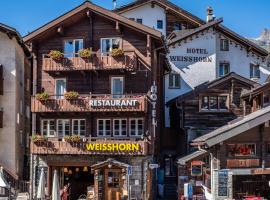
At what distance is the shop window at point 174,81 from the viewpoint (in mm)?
45156

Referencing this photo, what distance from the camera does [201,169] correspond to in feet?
113

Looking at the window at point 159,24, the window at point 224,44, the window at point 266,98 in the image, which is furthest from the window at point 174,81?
the window at point 266,98

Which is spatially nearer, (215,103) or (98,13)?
(98,13)

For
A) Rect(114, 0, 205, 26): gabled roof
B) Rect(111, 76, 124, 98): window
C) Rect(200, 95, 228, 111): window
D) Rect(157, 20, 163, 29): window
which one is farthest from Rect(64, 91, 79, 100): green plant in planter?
Rect(157, 20, 163, 29): window

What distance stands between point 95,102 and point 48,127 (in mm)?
4441

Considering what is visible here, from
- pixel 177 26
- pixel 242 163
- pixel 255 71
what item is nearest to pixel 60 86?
pixel 242 163

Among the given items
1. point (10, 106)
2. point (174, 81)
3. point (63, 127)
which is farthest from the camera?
point (174, 81)

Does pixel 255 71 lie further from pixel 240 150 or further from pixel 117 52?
pixel 117 52

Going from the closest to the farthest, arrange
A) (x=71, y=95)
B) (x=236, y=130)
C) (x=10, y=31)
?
(x=236, y=130) → (x=71, y=95) → (x=10, y=31)

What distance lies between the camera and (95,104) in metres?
33.5

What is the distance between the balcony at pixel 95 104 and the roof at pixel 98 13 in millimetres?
4291

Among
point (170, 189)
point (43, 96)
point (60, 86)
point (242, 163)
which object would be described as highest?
point (60, 86)

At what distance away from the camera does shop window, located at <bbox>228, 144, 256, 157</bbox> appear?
31219mm

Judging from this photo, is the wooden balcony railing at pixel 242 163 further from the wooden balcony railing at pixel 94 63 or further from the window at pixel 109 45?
the window at pixel 109 45
